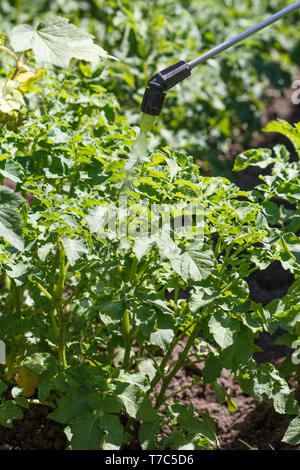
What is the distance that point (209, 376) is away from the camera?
1.63 meters

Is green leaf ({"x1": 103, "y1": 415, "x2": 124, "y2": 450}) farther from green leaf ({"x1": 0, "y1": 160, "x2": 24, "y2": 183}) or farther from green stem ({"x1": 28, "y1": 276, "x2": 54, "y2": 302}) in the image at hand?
green leaf ({"x1": 0, "y1": 160, "x2": 24, "y2": 183})

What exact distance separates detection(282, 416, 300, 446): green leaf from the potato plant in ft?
0.19

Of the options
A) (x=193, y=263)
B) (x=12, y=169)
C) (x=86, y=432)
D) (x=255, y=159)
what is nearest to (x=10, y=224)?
(x=12, y=169)

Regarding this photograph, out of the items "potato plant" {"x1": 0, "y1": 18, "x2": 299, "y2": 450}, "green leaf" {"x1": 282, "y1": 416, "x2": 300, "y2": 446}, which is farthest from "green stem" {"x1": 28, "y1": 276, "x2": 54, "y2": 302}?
"green leaf" {"x1": 282, "y1": 416, "x2": 300, "y2": 446}

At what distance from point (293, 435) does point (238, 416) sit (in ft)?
1.89

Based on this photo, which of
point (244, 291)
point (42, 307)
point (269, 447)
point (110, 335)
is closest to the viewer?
point (244, 291)

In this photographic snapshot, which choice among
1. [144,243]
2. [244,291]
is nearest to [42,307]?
[144,243]

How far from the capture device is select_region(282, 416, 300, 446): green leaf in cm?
159

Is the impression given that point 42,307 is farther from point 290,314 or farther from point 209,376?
point 290,314

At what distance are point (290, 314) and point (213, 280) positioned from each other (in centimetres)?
22

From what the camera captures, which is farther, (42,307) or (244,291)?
(42,307)

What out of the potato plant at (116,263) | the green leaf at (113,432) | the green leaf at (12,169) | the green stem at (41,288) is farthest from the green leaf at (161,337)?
the green leaf at (12,169)

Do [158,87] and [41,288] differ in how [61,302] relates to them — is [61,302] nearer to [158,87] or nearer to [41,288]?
[41,288]

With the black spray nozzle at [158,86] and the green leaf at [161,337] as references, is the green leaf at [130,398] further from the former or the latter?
the black spray nozzle at [158,86]
